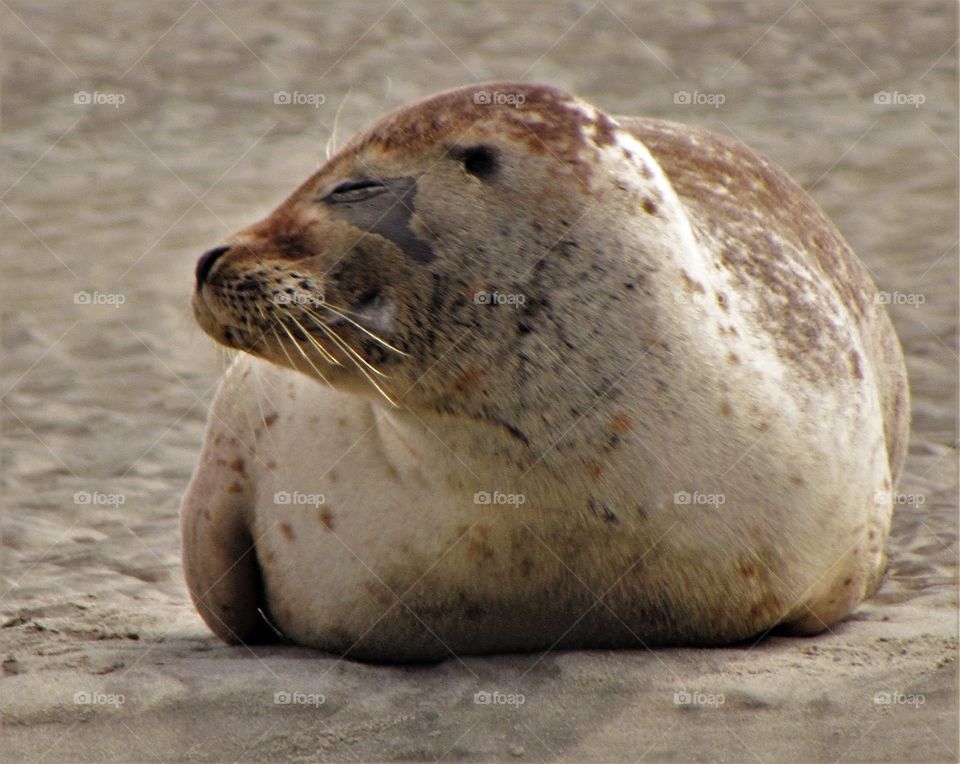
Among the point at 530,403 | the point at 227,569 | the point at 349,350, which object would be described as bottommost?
the point at 227,569

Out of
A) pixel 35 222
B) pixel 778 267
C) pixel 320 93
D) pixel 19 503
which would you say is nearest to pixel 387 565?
pixel 778 267

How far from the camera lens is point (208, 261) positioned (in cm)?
401

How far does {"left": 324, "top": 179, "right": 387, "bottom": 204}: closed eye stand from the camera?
13.3ft

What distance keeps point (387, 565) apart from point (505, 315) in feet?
2.58

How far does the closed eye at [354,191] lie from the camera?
405 cm

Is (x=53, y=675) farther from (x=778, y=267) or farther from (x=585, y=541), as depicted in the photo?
(x=778, y=267)

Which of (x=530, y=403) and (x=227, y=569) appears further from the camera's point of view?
(x=227, y=569)

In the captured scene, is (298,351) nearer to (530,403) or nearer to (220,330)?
(220,330)

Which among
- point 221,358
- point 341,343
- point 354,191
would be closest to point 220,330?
point 341,343

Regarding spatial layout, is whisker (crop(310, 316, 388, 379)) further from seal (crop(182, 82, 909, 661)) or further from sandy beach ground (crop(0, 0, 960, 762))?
sandy beach ground (crop(0, 0, 960, 762))

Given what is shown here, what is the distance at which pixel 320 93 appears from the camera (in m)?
12.0

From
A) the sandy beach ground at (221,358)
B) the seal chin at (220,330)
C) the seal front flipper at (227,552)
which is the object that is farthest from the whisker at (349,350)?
the seal front flipper at (227,552)

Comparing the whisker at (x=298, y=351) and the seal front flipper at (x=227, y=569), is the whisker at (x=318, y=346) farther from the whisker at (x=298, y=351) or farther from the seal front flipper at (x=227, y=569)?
the seal front flipper at (x=227, y=569)

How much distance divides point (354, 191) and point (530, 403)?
67 centimetres
